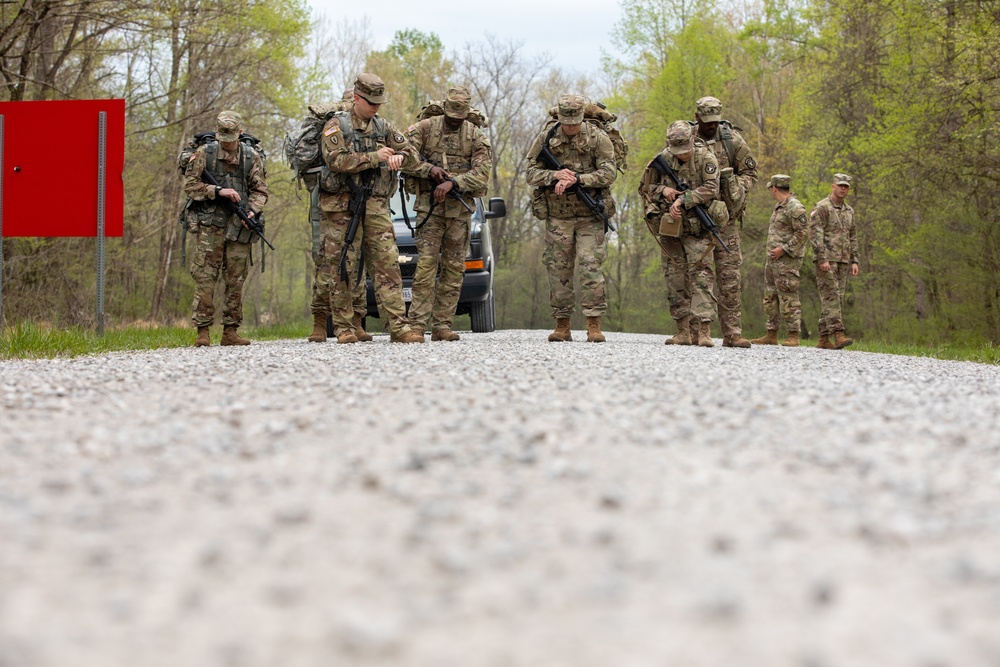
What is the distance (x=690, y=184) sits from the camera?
9719mm

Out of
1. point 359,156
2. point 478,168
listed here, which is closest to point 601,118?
point 478,168

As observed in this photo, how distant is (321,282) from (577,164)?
9.60 ft

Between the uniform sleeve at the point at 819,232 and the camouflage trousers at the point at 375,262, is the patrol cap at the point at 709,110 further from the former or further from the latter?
the camouflage trousers at the point at 375,262

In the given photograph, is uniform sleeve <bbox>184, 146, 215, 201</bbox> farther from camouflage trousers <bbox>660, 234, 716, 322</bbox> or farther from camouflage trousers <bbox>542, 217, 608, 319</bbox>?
camouflage trousers <bbox>660, 234, 716, 322</bbox>

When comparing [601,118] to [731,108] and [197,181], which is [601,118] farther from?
[731,108]

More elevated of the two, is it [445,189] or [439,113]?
[439,113]

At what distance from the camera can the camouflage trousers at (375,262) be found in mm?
8758

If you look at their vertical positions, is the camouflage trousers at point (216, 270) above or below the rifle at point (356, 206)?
below

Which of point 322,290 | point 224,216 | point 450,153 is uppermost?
point 450,153

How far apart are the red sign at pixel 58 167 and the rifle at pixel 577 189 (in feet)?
14.3

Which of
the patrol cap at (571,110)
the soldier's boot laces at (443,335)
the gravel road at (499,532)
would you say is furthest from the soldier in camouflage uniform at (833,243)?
the gravel road at (499,532)

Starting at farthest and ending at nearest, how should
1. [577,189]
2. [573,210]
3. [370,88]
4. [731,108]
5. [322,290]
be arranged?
[731,108] → [573,210] → [577,189] → [322,290] → [370,88]

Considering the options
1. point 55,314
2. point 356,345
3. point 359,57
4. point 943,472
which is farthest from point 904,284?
point 359,57

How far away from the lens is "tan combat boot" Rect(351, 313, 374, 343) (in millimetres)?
9355
